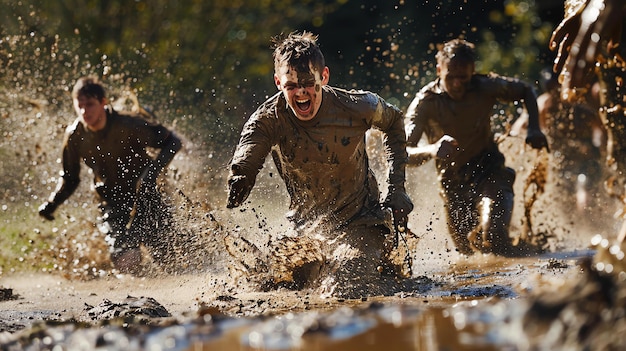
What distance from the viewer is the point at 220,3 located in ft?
67.4

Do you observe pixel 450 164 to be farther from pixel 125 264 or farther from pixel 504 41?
pixel 504 41

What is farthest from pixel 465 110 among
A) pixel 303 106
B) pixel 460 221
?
pixel 303 106

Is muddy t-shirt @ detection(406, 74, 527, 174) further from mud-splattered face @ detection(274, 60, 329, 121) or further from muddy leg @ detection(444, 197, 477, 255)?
mud-splattered face @ detection(274, 60, 329, 121)

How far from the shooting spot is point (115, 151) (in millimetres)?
10258

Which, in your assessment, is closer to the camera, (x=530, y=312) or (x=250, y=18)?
(x=530, y=312)

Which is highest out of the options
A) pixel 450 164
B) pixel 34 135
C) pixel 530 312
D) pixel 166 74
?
pixel 166 74

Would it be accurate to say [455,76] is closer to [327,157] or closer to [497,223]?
[497,223]

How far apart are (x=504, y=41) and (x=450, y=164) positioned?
1217 centimetres

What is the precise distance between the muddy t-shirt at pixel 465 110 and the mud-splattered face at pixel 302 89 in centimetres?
244

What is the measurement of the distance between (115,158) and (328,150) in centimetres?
339

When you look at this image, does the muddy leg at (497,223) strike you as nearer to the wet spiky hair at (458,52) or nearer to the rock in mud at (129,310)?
the wet spiky hair at (458,52)

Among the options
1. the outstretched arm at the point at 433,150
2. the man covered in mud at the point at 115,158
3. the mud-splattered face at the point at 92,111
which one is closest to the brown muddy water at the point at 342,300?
the man covered in mud at the point at 115,158

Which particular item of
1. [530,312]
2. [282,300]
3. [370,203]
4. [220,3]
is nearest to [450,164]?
[370,203]

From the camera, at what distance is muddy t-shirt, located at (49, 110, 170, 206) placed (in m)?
10.2
